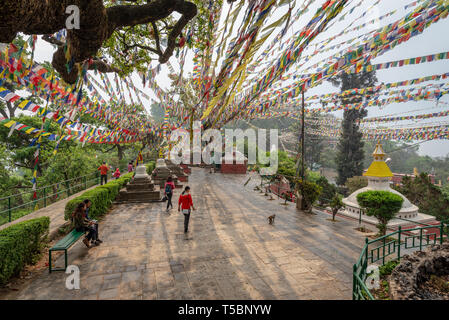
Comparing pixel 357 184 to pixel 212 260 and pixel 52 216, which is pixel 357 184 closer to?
pixel 212 260

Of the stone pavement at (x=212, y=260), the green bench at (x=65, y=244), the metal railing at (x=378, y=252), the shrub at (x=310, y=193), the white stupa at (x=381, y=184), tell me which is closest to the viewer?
the metal railing at (x=378, y=252)

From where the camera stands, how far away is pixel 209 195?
1398 cm

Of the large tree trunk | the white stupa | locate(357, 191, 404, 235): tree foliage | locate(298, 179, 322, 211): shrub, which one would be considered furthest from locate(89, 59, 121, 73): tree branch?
the white stupa

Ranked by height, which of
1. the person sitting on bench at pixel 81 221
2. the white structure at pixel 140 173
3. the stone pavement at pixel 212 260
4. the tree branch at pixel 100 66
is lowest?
the stone pavement at pixel 212 260

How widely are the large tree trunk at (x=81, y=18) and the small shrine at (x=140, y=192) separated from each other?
24.5ft

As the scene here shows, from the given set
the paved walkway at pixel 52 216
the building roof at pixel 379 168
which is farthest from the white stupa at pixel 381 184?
the paved walkway at pixel 52 216

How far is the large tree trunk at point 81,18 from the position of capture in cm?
257

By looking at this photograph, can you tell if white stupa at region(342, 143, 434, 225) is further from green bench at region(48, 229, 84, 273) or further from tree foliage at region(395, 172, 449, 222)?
A: green bench at region(48, 229, 84, 273)

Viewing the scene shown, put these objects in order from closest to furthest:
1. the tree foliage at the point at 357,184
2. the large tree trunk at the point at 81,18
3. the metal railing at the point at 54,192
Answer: the large tree trunk at the point at 81,18 < the metal railing at the point at 54,192 < the tree foliage at the point at 357,184

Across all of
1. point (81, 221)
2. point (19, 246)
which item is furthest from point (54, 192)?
point (19, 246)

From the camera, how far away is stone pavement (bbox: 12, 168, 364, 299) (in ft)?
14.0

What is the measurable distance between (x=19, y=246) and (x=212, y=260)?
13.6ft

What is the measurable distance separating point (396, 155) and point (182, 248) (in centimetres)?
8568

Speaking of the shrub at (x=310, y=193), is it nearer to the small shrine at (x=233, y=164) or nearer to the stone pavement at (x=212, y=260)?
the stone pavement at (x=212, y=260)
